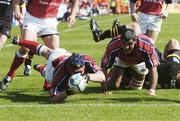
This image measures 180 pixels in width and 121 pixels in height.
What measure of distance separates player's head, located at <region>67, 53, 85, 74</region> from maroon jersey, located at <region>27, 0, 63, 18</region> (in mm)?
1823

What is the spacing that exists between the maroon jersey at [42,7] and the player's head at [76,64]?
1823 mm

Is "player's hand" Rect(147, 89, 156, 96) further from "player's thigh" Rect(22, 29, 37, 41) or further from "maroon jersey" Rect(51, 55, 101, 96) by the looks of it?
"player's thigh" Rect(22, 29, 37, 41)

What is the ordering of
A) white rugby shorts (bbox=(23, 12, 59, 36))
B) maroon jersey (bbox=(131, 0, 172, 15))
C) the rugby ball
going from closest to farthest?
the rugby ball
white rugby shorts (bbox=(23, 12, 59, 36))
maroon jersey (bbox=(131, 0, 172, 15))

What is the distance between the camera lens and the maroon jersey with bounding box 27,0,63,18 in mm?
10219

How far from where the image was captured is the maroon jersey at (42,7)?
10.2 meters

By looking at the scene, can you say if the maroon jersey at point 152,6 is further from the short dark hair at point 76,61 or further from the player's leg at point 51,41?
the short dark hair at point 76,61

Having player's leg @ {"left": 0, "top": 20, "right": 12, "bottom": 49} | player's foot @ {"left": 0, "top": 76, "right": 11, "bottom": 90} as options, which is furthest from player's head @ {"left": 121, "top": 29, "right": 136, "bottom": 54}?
player's leg @ {"left": 0, "top": 20, "right": 12, "bottom": 49}

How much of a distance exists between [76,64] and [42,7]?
2.06m

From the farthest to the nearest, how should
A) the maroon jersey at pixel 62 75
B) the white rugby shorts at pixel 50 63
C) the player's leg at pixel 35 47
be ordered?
the player's leg at pixel 35 47
the white rugby shorts at pixel 50 63
the maroon jersey at pixel 62 75

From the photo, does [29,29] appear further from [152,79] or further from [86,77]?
[152,79]

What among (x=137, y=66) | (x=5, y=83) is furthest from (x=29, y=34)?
(x=137, y=66)

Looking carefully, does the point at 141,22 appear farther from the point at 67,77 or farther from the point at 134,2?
the point at 67,77

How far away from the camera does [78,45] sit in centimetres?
1980

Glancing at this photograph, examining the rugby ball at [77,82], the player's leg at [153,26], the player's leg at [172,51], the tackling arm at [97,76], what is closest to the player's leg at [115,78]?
the player's leg at [172,51]
